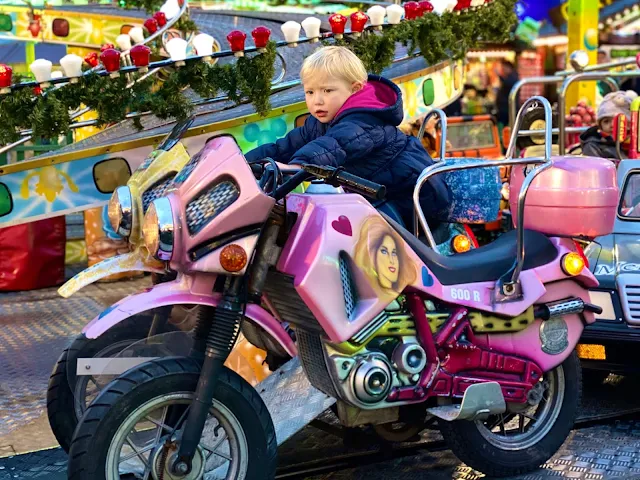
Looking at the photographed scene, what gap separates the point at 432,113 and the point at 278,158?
1.00 meters

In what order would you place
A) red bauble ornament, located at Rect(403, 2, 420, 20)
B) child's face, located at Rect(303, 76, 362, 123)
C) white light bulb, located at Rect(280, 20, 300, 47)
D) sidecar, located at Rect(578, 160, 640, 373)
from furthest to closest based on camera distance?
1. red bauble ornament, located at Rect(403, 2, 420, 20)
2. white light bulb, located at Rect(280, 20, 300, 47)
3. sidecar, located at Rect(578, 160, 640, 373)
4. child's face, located at Rect(303, 76, 362, 123)

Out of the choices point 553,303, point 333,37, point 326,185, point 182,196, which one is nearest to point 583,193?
point 553,303

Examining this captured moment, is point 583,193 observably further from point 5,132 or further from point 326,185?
point 5,132

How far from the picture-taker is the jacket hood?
13.8 feet

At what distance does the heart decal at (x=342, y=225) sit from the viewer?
11.9 feet

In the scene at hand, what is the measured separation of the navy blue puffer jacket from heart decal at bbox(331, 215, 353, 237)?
360mm

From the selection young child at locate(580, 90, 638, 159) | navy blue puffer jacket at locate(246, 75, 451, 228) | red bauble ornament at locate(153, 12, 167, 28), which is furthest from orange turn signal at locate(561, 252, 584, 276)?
red bauble ornament at locate(153, 12, 167, 28)

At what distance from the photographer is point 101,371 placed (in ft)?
12.7

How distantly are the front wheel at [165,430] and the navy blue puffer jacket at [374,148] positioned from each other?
960mm

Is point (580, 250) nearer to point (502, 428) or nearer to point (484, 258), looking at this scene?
point (484, 258)

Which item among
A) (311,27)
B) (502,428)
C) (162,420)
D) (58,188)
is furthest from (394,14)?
(162,420)

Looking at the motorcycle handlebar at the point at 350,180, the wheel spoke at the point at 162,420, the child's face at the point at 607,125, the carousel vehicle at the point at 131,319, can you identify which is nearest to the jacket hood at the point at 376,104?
the carousel vehicle at the point at 131,319

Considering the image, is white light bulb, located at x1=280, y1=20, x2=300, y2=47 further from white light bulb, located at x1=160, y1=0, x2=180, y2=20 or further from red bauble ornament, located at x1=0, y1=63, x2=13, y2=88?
white light bulb, located at x1=160, y1=0, x2=180, y2=20

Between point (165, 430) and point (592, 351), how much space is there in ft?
8.44
